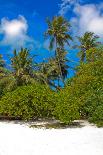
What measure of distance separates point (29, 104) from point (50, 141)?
7873mm

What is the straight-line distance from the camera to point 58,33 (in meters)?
49.6

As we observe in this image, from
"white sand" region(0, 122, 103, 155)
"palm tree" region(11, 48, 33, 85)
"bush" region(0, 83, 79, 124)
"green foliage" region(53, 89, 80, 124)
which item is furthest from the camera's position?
"palm tree" region(11, 48, 33, 85)

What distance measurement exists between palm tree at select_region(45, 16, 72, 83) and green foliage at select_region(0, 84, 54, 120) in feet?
75.8

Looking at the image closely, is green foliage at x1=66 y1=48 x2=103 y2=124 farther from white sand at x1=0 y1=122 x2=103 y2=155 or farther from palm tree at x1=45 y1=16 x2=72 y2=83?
→ palm tree at x1=45 y1=16 x2=72 y2=83

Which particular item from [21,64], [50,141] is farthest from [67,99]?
[21,64]

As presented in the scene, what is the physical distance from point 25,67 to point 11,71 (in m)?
1.57

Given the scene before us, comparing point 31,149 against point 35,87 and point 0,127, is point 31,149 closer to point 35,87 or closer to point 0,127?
point 0,127

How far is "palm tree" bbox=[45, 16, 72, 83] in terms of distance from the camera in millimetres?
49531

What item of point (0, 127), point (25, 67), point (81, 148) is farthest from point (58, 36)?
point (81, 148)

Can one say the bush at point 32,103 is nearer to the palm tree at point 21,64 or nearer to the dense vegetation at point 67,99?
the dense vegetation at point 67,99

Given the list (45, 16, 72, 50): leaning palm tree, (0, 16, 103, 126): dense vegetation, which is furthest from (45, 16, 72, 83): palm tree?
(0, 16, 103, 126): dense vegetation

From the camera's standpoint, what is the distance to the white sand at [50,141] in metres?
16.3

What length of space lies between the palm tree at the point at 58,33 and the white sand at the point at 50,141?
27179 mm

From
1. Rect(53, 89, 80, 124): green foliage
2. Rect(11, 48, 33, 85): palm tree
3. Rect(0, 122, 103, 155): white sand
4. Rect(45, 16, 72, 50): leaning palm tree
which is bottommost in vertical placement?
Rect(0, 122, 103, 155): white sand
